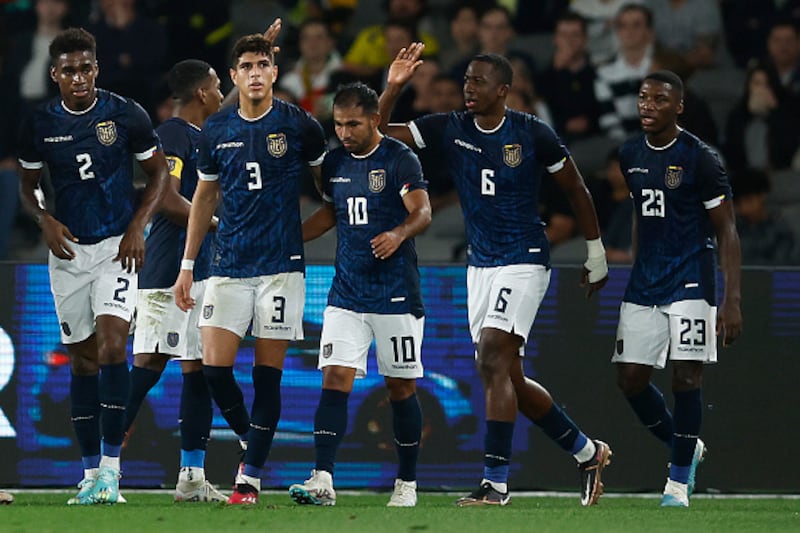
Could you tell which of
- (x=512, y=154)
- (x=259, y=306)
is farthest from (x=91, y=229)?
(x=512, y=154)

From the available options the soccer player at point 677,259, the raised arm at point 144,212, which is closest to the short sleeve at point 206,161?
the raised arm at point 144,212

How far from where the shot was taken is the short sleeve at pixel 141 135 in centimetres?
905

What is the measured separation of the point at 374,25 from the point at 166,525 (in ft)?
29.3

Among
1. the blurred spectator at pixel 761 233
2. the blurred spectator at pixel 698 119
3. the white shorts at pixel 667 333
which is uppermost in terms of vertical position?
the blurred spectator at pixel 698 119

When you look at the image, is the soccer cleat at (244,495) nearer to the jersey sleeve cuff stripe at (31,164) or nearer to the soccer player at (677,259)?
the jersey sleeve cuff stripe at (31,164)

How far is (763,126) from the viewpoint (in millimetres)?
14445

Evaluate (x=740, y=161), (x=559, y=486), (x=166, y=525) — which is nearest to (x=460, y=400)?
(x=559, y=486)

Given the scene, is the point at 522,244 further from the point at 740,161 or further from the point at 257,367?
the point at 740,161

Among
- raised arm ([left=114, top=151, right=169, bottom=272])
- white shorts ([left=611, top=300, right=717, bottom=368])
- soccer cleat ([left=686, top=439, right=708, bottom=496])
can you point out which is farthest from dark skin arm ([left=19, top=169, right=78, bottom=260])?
soccer cleat ([left=686, top=439, right=708, bottom=496])

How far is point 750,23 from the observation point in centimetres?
1541

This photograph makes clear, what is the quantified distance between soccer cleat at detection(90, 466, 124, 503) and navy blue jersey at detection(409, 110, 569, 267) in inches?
91.5

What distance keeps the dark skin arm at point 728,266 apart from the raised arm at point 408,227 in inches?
66.8

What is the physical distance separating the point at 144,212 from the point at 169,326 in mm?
1001

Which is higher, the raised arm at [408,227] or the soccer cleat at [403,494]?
the raised arm at [408,227]
